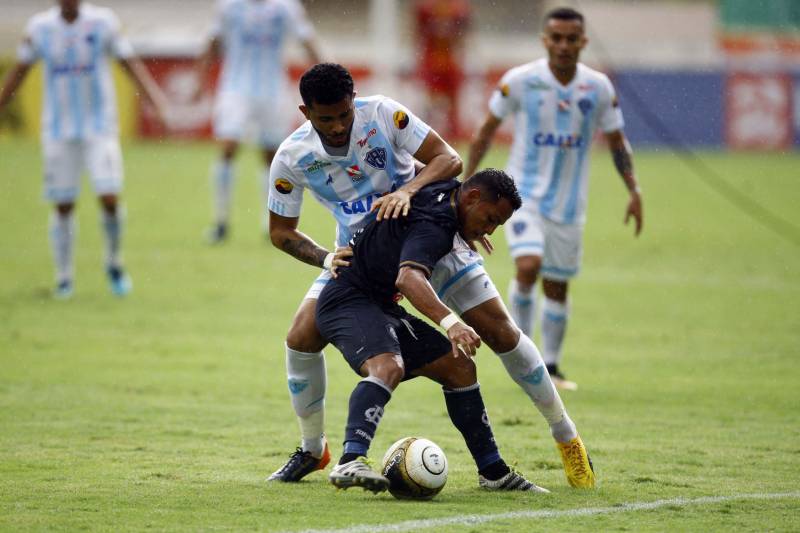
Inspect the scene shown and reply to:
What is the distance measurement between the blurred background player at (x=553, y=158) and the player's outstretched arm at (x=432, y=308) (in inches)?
146

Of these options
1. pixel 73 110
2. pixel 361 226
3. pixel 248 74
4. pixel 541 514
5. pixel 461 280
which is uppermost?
pixel 248 74

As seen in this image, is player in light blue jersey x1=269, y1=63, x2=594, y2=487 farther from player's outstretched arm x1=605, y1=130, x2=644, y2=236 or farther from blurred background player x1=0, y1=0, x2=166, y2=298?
blurred background player x1=0, y1=0, x2=166, y2=298

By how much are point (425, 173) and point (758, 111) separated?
2897cm

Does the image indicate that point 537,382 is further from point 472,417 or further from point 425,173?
point 425,173

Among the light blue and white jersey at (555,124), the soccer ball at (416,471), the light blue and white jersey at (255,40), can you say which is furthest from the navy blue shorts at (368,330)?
the light blue and white jersey at (255,40)

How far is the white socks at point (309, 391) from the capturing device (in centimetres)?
631

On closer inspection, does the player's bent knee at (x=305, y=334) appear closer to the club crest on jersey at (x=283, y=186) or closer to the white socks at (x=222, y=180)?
the club crest on jersey at (x=283, y=186)

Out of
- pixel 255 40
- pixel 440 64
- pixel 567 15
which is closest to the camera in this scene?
pixel 567 15

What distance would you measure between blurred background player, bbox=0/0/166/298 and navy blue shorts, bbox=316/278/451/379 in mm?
7205

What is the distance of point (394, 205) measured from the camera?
5852mm

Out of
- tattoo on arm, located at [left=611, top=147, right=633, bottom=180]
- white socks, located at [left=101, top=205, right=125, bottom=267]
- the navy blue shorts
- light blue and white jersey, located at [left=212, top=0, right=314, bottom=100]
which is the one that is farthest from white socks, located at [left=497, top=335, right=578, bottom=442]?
light blue and white jersey, located at [left=212, top=0, right=314, bottom=100]

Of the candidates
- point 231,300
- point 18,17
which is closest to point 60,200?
point 231,300

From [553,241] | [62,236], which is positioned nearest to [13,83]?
[62,236]

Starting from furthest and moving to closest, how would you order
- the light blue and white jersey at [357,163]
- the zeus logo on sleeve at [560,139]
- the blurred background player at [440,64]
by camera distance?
the blurred background player at [440,64] → the zeus logo on sleeve at [560,139] → the light blue and white jersey at [357,163]
